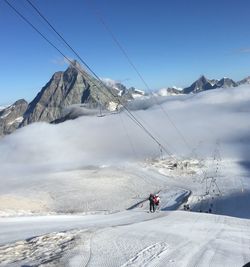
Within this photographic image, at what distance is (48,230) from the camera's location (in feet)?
96.3

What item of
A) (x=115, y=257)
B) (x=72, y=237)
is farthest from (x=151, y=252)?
(x=72, y=237)

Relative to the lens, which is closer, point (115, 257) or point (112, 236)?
point (115, 257)

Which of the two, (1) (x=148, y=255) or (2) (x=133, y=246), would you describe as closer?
(1) (x=148, y=255)

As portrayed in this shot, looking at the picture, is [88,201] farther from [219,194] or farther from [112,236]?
[112,236]

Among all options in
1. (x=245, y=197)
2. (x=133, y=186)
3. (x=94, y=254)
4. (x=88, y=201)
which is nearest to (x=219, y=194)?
(x=245, y=197)

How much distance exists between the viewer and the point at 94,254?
20.0 metres

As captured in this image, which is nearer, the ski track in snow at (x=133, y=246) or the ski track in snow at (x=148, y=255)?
the ski track in snow at (x=148, y=255)

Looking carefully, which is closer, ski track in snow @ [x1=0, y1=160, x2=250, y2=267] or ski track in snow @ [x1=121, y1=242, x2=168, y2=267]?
ski track in snow @ [x1=121, y1=242, x2=168, y2=267]

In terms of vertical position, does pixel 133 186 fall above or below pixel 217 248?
above

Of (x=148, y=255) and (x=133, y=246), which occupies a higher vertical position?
(x=133, y=246)

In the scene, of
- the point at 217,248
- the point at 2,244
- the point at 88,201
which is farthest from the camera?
the point at 88,201

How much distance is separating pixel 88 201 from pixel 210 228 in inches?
4855

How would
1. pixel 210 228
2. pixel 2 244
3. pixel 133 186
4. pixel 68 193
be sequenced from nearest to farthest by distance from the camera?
pixel 2 244, pixel 210 228, pixel 68 193, pixel 133 186

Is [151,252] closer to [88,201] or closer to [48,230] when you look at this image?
[48,230]
